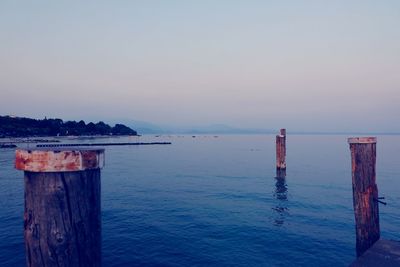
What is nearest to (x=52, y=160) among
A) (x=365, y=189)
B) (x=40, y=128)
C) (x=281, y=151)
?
(x=365, y=189)

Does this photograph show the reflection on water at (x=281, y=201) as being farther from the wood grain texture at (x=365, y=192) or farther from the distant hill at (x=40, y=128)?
the distant hill at (x=40, y=128)

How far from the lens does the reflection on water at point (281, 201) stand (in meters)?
14.3

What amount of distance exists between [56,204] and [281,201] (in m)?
18.0

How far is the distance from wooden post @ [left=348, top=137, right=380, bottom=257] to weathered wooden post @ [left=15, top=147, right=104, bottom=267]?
20.3ft

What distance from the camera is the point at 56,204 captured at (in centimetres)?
177

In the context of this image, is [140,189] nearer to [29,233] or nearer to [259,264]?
[259,264]

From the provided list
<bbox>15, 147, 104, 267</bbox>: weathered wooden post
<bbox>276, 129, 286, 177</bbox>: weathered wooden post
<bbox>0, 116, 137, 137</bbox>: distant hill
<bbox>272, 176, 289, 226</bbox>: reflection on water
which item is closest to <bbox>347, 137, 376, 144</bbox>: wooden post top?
<bbox>15, 147, 104, 267</bbox>: weathered wooden post

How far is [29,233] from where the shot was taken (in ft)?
5.96

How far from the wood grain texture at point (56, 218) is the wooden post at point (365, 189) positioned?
6187 mm

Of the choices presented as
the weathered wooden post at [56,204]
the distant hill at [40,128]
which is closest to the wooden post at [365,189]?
the weathered wooden post at [56,204]

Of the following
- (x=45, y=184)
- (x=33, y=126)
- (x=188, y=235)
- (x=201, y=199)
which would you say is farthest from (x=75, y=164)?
(x=33, y=126)

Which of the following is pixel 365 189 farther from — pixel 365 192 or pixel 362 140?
pixel 362 140

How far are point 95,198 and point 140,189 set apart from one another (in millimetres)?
20181

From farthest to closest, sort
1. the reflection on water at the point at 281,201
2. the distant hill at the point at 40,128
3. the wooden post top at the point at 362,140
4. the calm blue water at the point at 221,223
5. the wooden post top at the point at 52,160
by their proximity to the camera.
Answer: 1. the distant hill at the point at 40,128
2. the reflection on water at the point at 281,201
3. the calm blue water at the point at 221,223
4. the wooden post top at the point at 362,140
5. the wooden post top at the point at 52,160
